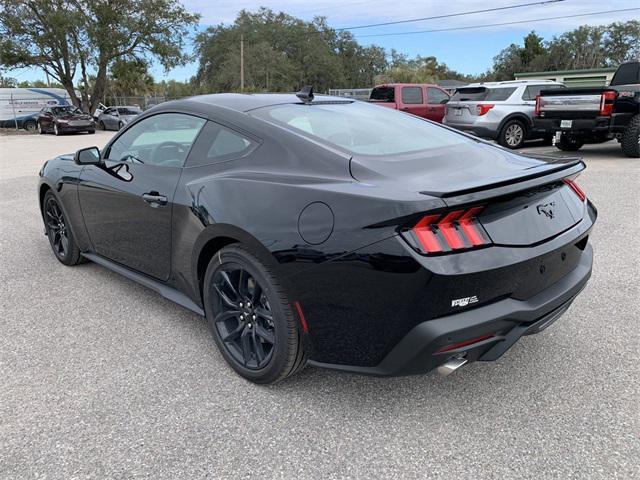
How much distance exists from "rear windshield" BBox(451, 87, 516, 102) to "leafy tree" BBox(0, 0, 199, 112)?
78.8 ft

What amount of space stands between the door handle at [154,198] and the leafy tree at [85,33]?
29.9 meters

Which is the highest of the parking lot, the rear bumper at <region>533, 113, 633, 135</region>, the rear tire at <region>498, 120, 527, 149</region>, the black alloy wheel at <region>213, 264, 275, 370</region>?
the rear bumper at <region>533, 113, 633, 135</region>

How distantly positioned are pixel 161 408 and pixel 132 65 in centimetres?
3400

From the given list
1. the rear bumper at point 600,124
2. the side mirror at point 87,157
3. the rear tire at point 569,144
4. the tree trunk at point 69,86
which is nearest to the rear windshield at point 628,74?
the rear tire at point 569,144

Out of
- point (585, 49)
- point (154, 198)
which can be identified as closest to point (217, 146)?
point (154, 198)

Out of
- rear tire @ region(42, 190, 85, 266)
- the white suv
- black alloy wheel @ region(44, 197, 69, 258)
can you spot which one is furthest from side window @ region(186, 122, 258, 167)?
the white suv

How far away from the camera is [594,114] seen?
1016 centimetres

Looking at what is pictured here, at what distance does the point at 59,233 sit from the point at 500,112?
1037 cm

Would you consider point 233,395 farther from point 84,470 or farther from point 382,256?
point 382,256

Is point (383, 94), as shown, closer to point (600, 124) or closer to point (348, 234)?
point (600, 124)

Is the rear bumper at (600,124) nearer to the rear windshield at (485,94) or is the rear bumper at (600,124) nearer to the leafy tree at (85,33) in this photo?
the rear windshield at (485,94)

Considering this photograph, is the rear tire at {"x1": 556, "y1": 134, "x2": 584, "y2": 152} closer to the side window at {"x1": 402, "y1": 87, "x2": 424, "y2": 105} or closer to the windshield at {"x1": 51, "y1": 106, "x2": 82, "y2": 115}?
the side window at {"x1": 402, "y1": 87, "x2": 424, "y2": 105}

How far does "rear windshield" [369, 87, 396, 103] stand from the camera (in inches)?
602

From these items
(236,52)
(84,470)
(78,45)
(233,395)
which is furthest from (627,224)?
(236,52)
